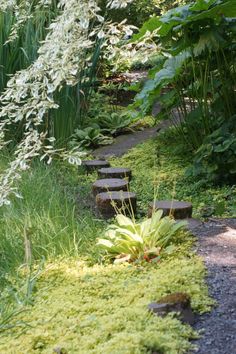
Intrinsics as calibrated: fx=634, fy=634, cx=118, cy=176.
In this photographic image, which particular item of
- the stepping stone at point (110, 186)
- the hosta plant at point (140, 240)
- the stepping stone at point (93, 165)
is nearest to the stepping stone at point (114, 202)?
the stepping stone at point (110, 186)

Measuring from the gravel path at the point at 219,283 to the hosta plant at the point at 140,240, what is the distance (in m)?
0.21

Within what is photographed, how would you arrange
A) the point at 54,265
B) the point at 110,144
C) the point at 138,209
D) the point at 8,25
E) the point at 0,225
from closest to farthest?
the point at 54,265, the point at 0,225, the point at 138,209, the point at 8,25, the point at 110,144

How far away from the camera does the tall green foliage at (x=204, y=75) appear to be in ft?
18.5

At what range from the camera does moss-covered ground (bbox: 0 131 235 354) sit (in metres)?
2.60

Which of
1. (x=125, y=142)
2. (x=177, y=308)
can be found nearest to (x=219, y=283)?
(x=177, y=308)

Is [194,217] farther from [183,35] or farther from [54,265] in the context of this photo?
[183,35]

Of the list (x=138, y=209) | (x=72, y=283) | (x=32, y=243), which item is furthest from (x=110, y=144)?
(x=72, y=283)

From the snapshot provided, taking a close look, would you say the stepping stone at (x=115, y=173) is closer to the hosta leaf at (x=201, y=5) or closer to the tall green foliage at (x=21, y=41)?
the hosta leaf at (x=201, y=5)

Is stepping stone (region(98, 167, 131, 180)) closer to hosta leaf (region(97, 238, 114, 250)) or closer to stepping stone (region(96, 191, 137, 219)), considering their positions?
stepping stone (region(96, 191, 137, 219))

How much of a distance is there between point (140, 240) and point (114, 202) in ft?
3.94

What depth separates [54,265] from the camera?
12.5ft

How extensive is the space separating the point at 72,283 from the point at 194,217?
1469 millimetres

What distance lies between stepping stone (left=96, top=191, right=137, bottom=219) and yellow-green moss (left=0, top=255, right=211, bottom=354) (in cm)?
112

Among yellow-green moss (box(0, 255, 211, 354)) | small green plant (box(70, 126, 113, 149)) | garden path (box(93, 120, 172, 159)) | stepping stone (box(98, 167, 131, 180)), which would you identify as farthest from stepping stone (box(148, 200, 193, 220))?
small green plant (box(70, 126, 113, 149))
